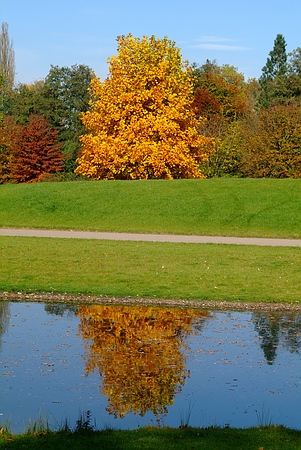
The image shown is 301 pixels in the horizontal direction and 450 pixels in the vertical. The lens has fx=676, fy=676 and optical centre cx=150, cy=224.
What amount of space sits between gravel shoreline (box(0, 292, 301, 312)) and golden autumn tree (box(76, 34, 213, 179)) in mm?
26391

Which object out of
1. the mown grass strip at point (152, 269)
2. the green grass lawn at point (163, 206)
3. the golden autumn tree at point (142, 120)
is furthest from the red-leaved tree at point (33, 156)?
the mown grass strip at point (152, 269)

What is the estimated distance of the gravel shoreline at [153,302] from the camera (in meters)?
15.8

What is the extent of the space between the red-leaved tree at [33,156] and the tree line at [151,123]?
0.10m

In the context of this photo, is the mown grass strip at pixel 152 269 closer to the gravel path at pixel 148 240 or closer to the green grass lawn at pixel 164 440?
the gravel path at pixel 148 240

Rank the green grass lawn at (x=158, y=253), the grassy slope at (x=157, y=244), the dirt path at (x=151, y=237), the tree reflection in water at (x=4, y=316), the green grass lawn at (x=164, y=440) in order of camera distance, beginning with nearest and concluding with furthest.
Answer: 1. the green grass lawn at (x=164, y=440)
2. the green grass lawn at (x=158, y=253)
3. the tree reflection in water at (x=4, y=316)
4. the grassy slope at (x=157, y=244)
5. the dirt path at (x=151, y=237)

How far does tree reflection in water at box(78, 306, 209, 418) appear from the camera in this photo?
8820 millimetres

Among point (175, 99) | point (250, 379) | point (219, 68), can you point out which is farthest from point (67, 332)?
point (219, 68)

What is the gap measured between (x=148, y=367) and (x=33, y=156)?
50135 millimetres

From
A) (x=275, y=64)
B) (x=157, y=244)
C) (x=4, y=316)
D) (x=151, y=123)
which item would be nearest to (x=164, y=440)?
(x=4, y=316)

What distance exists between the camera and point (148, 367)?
10227mm

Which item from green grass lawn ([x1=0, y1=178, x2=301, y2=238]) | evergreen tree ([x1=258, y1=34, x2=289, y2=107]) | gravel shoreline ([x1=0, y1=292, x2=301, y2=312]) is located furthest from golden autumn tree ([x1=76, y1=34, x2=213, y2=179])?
evergreen tree ([x1=258, y1=34, x2=289, y2=107])

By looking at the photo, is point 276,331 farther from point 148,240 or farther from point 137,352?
point 148,240

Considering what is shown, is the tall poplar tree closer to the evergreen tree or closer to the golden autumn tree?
the evergreen tree

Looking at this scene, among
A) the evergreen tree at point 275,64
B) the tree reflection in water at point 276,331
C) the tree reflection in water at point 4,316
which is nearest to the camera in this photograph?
the tree reflection in water at point 276,331
